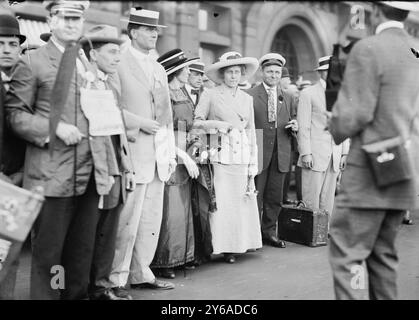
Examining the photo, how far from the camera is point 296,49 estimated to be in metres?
18.8

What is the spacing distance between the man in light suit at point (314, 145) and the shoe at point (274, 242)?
2.11 feet

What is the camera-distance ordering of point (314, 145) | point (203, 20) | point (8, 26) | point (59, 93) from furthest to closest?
point (203, 20)
point (314, 145)
point (8, 26)
point (59, 93)

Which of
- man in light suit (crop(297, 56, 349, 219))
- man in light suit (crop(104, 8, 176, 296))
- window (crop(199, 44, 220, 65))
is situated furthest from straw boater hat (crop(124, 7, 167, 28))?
window (crop(199, 44, 220, 65))

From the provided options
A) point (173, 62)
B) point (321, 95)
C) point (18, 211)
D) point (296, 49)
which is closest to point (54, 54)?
point (18, 211)

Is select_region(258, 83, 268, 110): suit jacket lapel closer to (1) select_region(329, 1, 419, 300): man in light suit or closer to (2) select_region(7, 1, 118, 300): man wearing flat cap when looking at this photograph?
(2) select_region(7, 1, 118, 300): man wearing flat cap

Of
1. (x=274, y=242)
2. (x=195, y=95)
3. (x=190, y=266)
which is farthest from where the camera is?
(x=195, y=95)

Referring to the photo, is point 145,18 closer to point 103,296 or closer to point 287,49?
point 103,296

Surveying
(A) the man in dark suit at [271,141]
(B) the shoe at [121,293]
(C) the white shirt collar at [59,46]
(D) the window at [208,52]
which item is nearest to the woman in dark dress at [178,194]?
(B) the shoe at [121,293]

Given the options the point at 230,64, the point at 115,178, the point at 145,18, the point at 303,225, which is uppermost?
the point at 145,18

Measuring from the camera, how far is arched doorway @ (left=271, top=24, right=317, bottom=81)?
1819cm

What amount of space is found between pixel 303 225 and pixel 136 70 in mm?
2970
